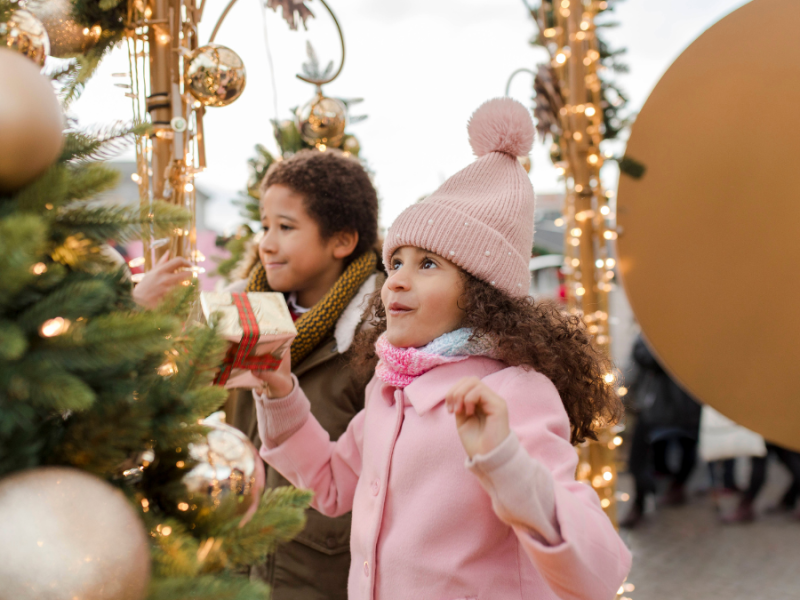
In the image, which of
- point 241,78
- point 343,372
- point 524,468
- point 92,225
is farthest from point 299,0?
point 524,468

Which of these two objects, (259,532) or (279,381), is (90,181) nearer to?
(259,532)

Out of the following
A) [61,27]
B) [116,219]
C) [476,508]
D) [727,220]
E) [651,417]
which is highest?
[61,27]

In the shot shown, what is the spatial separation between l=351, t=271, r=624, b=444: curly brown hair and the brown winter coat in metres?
0.62

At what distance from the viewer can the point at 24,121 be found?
23.9 inches

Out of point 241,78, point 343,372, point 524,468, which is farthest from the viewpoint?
point 343,372

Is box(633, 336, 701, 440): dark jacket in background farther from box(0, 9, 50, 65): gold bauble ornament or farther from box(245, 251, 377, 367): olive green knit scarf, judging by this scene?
box(0, 9, 50, 65): gold bauble ornament

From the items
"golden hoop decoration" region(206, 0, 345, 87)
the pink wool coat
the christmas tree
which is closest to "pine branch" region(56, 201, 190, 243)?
the christmas tree

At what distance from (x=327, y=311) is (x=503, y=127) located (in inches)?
29.9

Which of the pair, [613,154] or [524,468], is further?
[613,154]

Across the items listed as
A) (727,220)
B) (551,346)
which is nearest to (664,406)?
(727,220)

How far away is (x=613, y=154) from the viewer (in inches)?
87.7

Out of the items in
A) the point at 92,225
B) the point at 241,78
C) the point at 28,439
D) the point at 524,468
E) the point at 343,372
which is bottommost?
the point at 343,372

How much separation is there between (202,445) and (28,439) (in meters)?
0.25

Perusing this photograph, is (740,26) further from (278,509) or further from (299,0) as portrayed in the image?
(278,509)
